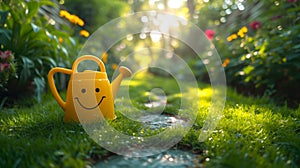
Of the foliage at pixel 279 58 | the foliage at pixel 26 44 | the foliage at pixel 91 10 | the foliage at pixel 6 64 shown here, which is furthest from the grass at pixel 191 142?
the foliage at pixel 91 10

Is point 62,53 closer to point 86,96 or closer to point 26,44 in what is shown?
point 26,44

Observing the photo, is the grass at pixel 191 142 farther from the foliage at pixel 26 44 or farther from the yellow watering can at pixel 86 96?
the foliage at pixel 26 44

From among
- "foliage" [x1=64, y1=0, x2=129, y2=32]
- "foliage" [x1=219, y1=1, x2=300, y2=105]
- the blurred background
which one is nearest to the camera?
the blurred background

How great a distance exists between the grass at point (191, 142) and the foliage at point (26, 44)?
67 cm

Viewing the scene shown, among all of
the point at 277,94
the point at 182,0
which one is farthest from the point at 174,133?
the point at 182,0

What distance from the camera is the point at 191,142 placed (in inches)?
57.7

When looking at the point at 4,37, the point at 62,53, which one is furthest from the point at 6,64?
the point at 62,53

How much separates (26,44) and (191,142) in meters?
1.91

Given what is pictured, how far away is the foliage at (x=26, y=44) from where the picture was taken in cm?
243

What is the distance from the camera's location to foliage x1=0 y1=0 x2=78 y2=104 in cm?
243

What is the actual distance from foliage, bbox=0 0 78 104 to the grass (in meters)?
0.67

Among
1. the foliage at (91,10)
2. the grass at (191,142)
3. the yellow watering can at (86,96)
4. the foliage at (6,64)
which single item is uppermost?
the foliage at (91,10)

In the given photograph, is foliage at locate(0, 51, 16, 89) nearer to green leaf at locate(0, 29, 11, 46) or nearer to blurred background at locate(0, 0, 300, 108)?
blurred background at locate(0, 0, 300, 108)

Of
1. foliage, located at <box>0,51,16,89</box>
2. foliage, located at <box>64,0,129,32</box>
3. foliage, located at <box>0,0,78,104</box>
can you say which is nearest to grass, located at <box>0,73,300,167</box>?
foliage, located at <box>0,51,16,89</box>
